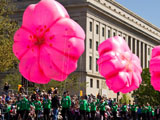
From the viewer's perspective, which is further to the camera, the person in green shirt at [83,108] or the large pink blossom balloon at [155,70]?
the person in green shirt at [83,108]

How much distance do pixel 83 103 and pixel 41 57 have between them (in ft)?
54.7

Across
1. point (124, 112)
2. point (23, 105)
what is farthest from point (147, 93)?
point (23, 105)

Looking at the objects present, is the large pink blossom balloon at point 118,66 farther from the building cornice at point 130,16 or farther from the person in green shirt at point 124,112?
the building cornice at point 130,16

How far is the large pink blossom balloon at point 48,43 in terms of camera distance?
10.1m

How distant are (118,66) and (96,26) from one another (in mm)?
55192

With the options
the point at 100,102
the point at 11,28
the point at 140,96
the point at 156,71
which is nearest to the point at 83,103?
the point at 100,102

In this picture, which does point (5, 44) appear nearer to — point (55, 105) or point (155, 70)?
point (55, 105)

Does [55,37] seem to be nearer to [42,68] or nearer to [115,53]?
[42,68]

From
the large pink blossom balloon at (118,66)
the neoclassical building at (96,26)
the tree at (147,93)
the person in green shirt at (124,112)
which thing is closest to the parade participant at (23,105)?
the large pink blossom balloon at (118,66)

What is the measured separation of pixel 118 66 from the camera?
1521cm

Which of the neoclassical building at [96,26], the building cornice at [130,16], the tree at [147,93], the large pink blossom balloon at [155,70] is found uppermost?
the building cornice at [130,16]

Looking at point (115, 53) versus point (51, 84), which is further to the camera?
point (51, 84)

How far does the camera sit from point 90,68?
68.1 m

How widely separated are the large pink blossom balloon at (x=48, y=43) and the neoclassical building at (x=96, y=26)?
4726 cm
